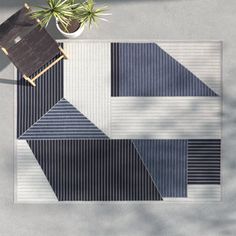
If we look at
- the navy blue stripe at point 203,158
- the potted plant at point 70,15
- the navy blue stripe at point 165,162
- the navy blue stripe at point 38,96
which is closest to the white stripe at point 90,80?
the navy blue stripe at point 38,96

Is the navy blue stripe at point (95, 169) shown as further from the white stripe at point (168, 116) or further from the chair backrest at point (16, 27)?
the chair backrest at point (16, 27)

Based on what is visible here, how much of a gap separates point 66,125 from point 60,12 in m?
1.36

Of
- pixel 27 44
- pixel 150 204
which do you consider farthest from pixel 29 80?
pixel 150 204

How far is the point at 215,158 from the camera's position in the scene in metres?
4.73

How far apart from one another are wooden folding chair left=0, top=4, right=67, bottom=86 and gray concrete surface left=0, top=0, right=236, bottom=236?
15.2 inches

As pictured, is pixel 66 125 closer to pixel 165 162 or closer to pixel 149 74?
pixel 149 74

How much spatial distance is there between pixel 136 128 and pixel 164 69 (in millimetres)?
814

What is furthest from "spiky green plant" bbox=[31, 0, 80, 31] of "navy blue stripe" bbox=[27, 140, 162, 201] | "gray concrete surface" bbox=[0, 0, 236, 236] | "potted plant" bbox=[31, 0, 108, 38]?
"navy blue stripe" bbox=[27, 140, 162, 201]

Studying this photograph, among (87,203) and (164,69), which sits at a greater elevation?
(164,69)

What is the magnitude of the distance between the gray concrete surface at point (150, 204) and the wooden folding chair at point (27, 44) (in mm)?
387

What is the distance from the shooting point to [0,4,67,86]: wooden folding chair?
14.4 feet

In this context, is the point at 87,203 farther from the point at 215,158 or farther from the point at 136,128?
the point at 215,158

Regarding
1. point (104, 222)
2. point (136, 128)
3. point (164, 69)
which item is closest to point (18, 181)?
point (104, 222)

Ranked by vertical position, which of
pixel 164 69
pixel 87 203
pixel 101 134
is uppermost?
pixel 164 69
